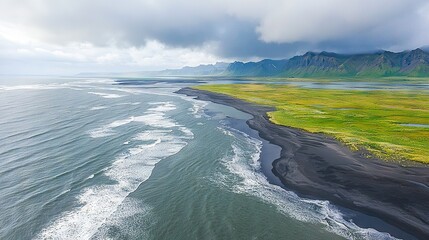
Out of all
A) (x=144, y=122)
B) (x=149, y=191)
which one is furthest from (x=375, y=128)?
(x=144, y=122)

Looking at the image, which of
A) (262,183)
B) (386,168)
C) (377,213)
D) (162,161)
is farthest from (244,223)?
(386,168)

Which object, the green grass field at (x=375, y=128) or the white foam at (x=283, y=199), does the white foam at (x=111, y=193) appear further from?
the green grass field at (x=375, y=128)

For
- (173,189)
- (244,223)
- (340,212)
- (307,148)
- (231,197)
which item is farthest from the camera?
(307,148)

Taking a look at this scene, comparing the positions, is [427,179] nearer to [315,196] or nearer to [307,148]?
[315,196]

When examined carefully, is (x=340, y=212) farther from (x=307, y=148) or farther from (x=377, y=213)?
(x=307, y=148)

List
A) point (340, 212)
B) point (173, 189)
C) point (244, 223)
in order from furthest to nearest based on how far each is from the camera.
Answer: point (173, 189)
point (340, 212)
point (244, 223)

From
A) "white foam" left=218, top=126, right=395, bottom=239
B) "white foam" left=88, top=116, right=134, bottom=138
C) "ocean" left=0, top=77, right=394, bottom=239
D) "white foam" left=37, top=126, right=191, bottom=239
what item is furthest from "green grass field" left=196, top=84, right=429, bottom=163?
"white foam" left=88, top=116, right=134, bottom=138

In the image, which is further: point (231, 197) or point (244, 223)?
point (231, 197)

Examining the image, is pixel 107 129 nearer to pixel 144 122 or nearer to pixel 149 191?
pixel 144 122

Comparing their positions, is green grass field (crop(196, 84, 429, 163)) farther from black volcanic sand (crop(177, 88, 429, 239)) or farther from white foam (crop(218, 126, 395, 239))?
white foam (crop(218, 126, 395, 239))
